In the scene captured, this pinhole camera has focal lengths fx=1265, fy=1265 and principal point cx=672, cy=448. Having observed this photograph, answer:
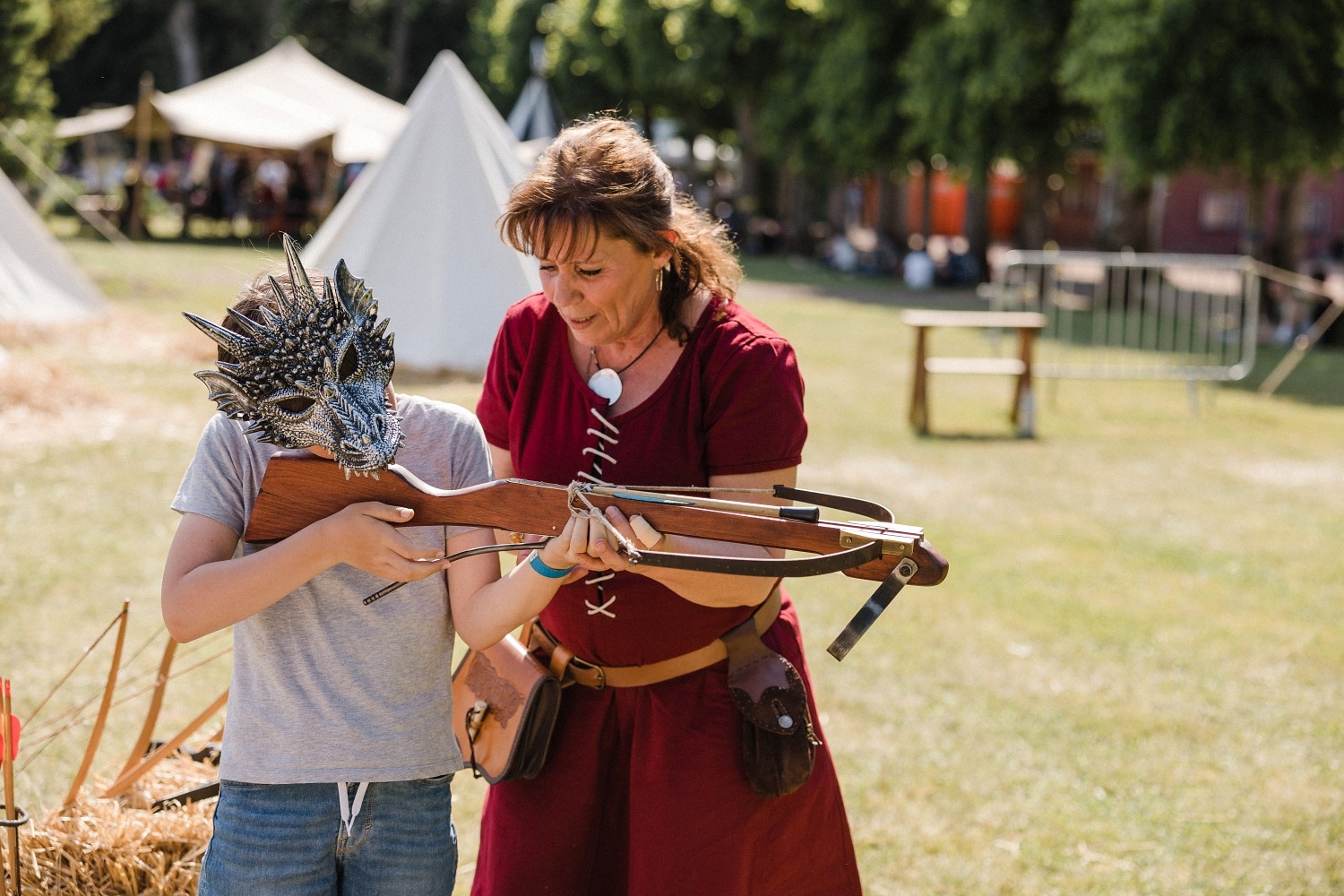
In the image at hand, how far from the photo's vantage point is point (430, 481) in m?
2.27

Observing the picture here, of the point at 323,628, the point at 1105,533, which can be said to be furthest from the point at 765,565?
the point at 1105,533

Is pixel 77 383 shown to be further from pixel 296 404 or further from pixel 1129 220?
pixel 1129 220

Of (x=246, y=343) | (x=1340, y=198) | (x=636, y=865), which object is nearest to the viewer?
(x=246, y=343)

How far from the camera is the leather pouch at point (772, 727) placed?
97.0 inches

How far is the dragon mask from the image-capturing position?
200 cm

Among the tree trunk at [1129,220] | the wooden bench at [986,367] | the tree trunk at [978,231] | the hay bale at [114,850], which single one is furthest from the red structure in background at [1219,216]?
the hay bale at [114,850]

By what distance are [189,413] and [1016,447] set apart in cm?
686

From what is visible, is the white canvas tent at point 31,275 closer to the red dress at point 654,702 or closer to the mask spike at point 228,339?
the red dress at point 654,702

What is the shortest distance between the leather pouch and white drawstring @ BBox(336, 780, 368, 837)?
29.1 inches

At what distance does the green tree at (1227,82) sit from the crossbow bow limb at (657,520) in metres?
17.2

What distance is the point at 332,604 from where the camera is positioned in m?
2.22

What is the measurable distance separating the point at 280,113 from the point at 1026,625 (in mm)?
23907

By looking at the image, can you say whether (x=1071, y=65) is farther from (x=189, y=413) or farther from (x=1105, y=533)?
(x=189, y=413)

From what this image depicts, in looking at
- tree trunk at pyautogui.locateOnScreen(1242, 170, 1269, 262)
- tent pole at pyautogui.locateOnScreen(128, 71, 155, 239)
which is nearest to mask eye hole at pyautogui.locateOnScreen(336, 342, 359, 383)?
tree trunk at pyautogui.locateOnScreen(1242, 170, 1269, 262)
